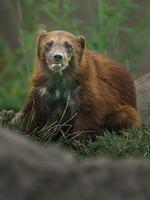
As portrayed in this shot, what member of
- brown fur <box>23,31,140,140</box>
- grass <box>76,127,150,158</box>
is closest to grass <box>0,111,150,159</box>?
grass <box>76,127,150,158</box>

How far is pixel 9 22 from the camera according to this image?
11664 mm

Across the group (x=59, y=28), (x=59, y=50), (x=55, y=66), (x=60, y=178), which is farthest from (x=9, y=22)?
(x=60, y=178)

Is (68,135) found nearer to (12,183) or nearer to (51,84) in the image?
(51,84)

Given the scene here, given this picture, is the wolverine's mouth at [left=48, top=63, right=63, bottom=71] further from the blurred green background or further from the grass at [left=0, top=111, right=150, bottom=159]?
the blurred green background

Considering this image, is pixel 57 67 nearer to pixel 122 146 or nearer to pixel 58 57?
pixel 58 57

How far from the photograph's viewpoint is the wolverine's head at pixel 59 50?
630 cm

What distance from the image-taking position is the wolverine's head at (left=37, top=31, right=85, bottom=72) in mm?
6297

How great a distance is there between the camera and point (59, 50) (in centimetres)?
638

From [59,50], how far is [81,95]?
443mm

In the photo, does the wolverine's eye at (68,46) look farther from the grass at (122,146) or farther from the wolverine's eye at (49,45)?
the grass at (122,146)

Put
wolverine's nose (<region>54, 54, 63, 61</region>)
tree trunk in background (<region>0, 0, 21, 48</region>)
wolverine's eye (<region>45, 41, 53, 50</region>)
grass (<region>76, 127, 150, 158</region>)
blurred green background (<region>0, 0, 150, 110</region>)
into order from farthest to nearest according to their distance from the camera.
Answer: tree trunk in background (<region>0, 0, 21, 48</region>), blurred green background (<region>0, 0, 150, 110</region>), wolverine's eye (<region>45, 41, 53, 50</region>), wolverine's nose (<region>54, 54, 63, 61</region>), grass (<region>76, 127, 150, 158</region>)

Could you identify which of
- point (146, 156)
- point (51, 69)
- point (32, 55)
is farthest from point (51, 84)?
point (32, 55)

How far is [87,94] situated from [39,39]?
652 millimetres

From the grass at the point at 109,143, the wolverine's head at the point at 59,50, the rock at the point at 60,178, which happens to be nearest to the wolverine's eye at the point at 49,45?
the wolverine's head at the point at 59,50
